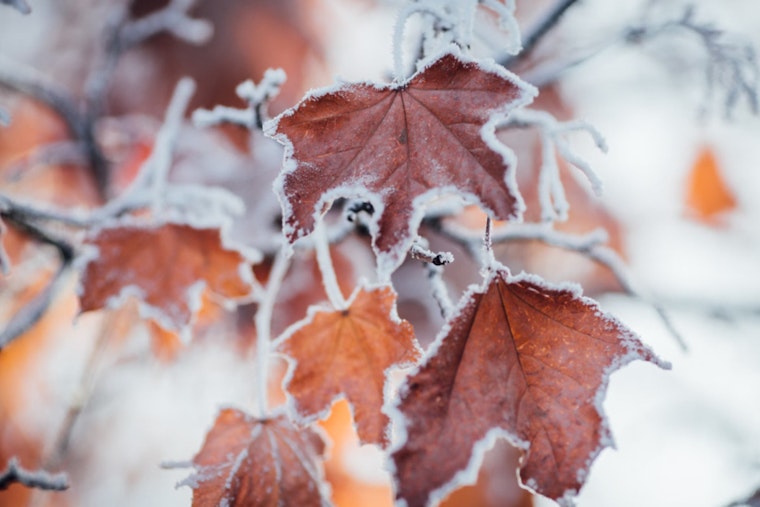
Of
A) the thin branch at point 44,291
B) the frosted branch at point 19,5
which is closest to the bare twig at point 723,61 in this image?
the frosted branch at point 19,5

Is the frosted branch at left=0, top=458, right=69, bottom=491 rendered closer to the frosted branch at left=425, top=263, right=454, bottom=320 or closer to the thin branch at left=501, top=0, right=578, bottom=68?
the frosted branch at left=425, top=263, right=454, bottom=320

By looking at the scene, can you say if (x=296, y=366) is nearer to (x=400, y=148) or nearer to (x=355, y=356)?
(x=355, y=356)

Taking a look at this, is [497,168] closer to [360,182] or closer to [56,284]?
[360,182]

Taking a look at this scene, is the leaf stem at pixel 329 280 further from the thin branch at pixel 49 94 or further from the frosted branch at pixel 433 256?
the thin branch at pixel 49 94

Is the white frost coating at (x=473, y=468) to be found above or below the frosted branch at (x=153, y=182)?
below

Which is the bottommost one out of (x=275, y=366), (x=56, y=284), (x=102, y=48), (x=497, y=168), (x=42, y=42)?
(x=497, y=168)

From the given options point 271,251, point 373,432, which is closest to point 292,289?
point 271,251

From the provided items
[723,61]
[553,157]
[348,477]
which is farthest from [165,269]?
[348,477]
